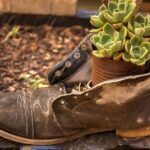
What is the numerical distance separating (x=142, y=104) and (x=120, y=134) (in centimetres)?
13

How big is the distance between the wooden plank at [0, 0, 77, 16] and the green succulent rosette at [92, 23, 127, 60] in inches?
42.3

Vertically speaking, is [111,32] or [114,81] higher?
[111,32]

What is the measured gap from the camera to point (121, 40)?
1.25 m

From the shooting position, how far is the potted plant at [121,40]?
1237 mm

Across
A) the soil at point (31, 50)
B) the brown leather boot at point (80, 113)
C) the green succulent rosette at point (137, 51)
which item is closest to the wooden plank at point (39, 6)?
the soil at point (31, 50)

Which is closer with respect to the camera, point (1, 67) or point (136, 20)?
point (136, 20)

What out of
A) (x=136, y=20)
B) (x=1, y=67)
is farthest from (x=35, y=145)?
(x=1, y=67)

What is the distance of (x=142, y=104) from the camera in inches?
51.0

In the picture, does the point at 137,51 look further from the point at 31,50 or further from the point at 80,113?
the point at 31,50

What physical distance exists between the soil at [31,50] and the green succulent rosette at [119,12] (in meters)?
0.71

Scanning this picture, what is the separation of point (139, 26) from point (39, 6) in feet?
3.76

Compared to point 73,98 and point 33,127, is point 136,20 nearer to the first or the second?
point 73,98

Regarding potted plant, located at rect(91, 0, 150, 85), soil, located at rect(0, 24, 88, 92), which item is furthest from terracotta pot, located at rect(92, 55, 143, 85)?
soil, located at rect(0, 24, 88, 92)

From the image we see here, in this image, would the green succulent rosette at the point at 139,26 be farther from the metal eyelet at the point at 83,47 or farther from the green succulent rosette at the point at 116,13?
the metal eyelet at the point at 83,47
